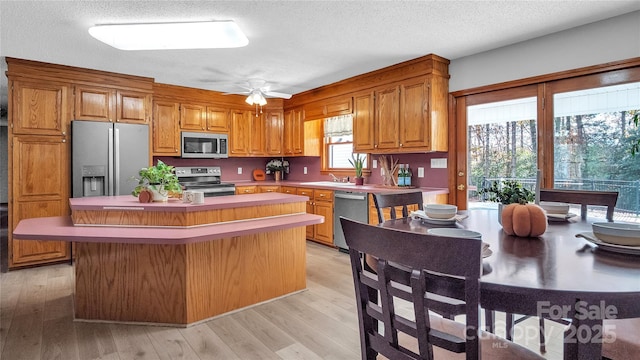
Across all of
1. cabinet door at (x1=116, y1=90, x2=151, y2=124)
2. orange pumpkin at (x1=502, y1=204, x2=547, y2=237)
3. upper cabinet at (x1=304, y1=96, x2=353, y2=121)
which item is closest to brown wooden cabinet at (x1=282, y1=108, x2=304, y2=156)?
upper cabinet at (x1=304, y1=96, x2=353, y2=121)

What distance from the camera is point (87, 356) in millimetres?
2070

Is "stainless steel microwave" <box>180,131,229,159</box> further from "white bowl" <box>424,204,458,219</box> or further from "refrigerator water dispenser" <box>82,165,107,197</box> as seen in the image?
"white bowl" <box>424,204,458,219</box>

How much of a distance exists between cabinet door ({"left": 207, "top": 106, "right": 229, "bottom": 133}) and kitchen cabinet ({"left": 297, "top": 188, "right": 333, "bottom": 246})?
1699 mm

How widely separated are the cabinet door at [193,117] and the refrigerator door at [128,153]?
77 centimetres

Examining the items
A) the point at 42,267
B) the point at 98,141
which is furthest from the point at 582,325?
the point at 42,267

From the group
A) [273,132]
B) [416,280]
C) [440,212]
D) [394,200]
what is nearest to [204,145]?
[273,132]

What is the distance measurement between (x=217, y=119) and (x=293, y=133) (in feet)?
4.08

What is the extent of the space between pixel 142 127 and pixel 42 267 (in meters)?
1.95

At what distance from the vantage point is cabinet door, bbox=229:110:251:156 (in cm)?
566

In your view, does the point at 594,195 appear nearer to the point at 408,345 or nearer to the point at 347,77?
the point at 408,345

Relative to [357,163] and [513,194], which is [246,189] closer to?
[357,163]

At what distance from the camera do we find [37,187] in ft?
12.8

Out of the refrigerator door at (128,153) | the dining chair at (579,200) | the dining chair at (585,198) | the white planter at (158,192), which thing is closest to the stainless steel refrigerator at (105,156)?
the refrigerator door at (128,153)

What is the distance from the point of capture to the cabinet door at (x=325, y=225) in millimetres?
4645
